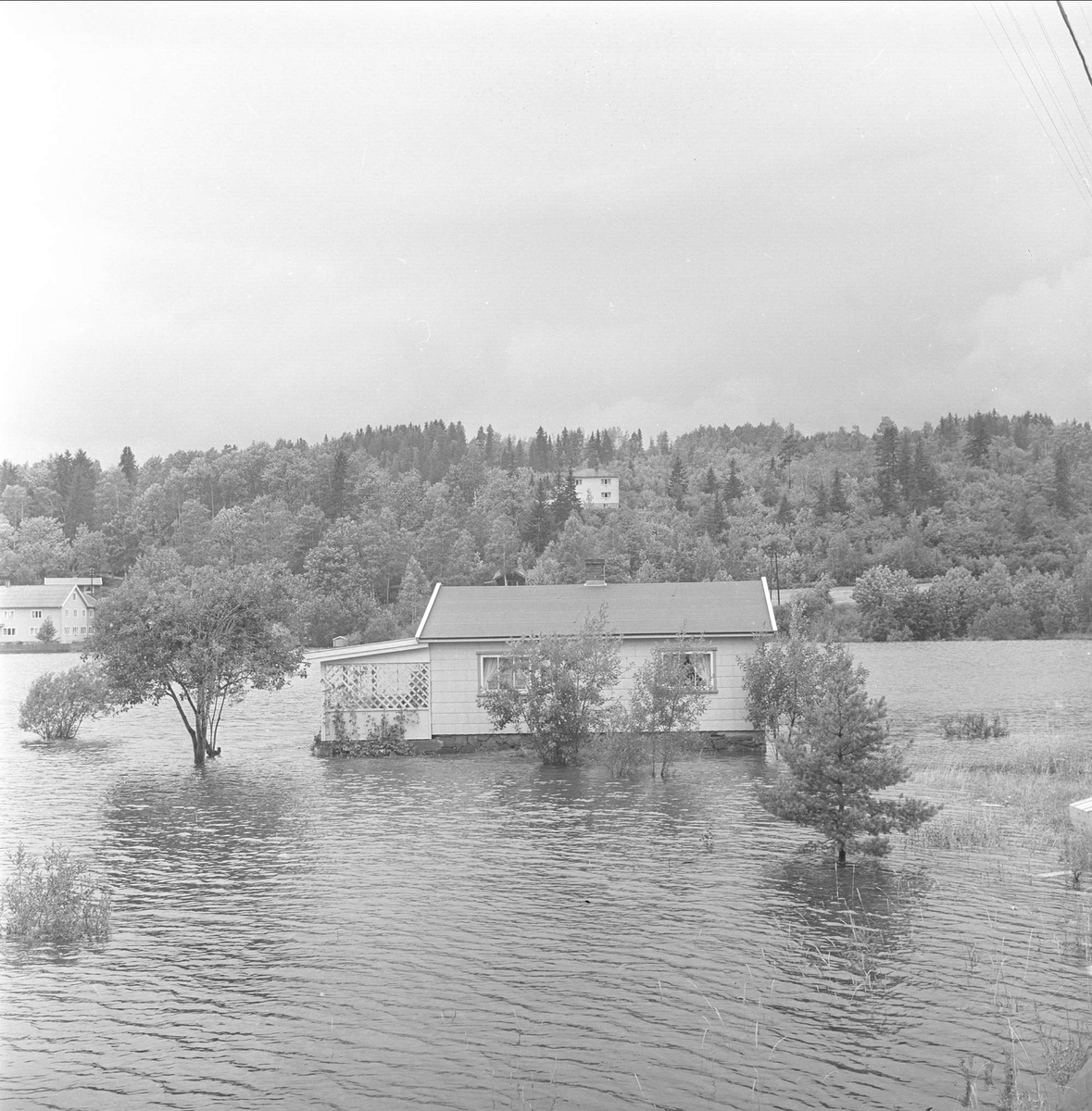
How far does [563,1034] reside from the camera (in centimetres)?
1116

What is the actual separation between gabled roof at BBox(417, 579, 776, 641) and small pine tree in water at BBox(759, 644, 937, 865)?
12877mm

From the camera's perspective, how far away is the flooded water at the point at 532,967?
10188 millimetres

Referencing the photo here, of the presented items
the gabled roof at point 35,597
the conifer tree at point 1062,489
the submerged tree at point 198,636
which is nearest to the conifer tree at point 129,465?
the gabled roof at point 35,597

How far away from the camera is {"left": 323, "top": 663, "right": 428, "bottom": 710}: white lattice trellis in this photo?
100 feet

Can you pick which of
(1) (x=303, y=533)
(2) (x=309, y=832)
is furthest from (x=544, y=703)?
(1) (x=303, y=533)

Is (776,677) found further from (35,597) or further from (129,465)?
(129,465)

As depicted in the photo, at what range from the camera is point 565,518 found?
428ft

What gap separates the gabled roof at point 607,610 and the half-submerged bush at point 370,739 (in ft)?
8.30

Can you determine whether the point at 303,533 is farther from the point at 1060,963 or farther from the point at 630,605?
the point at 1060,963

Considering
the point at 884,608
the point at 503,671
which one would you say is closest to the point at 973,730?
the point at 503,671

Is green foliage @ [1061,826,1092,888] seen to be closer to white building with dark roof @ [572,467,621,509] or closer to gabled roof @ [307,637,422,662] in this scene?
gabled roof @ [307,637,422,662]

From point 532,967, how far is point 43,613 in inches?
4182

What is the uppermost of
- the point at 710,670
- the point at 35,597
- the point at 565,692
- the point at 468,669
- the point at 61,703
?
the point at 35,597

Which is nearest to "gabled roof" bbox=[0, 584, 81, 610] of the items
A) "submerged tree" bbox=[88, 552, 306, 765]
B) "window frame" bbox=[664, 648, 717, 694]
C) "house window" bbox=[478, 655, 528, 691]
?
"submerged tree" bbox=[88, 552, 306, 765]
